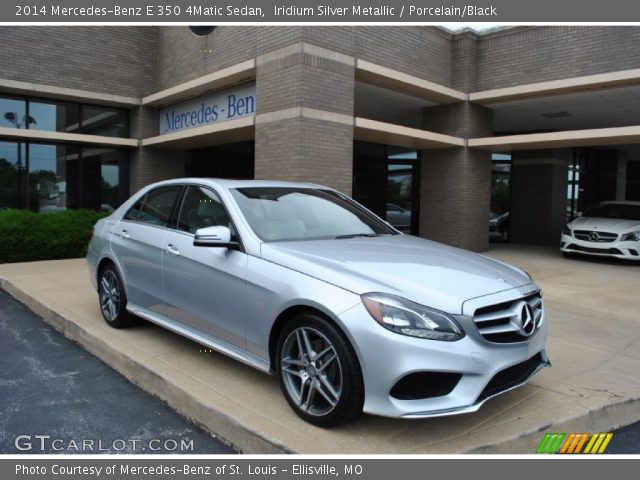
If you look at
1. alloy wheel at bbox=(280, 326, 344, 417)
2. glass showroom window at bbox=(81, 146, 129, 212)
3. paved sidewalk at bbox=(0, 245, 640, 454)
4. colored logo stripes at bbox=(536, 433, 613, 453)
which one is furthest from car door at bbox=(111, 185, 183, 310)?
glass showroom window at bbox=(81, 146, 129, 212)

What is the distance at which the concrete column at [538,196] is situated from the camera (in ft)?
54.6

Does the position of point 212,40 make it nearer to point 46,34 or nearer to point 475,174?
point 46,34

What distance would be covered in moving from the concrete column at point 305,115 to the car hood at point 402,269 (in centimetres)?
573

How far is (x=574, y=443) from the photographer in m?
3.43

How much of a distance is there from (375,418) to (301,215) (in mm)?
1740

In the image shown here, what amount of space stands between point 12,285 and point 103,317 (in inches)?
115

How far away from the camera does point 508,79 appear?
1249 cm

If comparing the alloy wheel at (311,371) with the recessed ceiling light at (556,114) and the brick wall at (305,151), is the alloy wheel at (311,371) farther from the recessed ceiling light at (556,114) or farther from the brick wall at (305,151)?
the recessed ceiling light at (556,114)

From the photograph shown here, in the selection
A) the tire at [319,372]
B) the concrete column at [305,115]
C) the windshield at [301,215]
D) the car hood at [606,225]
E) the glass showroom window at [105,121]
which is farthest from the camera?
the glass showroom window at [105,121]

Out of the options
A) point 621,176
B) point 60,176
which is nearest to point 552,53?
point 621,176

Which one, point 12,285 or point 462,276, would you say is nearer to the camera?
point 462,276

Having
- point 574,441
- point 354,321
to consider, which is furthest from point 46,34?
point 574,441

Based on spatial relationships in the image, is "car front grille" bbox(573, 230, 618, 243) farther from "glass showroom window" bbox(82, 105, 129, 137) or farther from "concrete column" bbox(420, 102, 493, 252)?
"glass showroom window" bbox(82, 105, 129, 137)

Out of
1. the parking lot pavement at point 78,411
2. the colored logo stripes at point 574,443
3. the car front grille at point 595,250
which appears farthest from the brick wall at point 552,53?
the parking lot pavement at point 78,411
